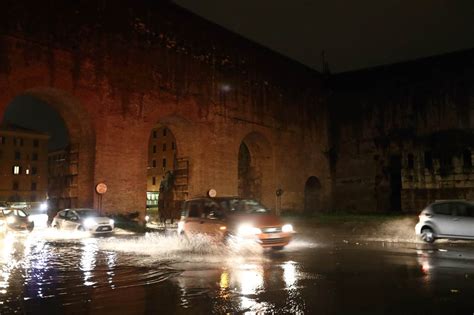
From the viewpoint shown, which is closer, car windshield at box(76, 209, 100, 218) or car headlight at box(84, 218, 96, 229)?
car headlight at box(84, 218, 96, 229)

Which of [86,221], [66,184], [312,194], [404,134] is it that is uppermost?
[404,134]

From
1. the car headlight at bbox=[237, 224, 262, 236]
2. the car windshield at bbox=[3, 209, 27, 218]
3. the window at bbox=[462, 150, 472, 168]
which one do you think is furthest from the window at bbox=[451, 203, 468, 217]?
the window at bbox=[462, 150, 472, 168]

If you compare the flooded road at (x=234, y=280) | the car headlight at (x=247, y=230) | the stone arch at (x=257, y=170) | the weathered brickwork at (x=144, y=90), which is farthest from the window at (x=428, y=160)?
the car headlight at (x=247, y=230)

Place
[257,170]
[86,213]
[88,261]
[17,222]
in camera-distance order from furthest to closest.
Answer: [257,170], [17,222], [86,213], [88,261]

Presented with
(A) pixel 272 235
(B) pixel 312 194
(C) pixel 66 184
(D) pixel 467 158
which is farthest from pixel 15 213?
(D) pixel 467 158

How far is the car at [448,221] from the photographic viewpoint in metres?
13.4

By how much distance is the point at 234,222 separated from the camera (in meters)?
11.0

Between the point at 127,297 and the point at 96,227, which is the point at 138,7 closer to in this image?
the point at 96,227

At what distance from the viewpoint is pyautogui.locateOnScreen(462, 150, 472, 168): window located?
30125 millimetres

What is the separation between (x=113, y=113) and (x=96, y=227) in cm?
547

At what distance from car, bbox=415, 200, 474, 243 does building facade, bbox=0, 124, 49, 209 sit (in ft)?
222

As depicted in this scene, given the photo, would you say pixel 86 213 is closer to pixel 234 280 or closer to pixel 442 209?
pixel 234 280

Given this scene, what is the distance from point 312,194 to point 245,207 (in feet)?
74.6

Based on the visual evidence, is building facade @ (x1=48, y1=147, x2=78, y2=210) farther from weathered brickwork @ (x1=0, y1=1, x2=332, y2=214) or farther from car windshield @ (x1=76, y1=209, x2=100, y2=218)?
car windshield @ (x1=76, y1=209, x2=100, y2=218)
